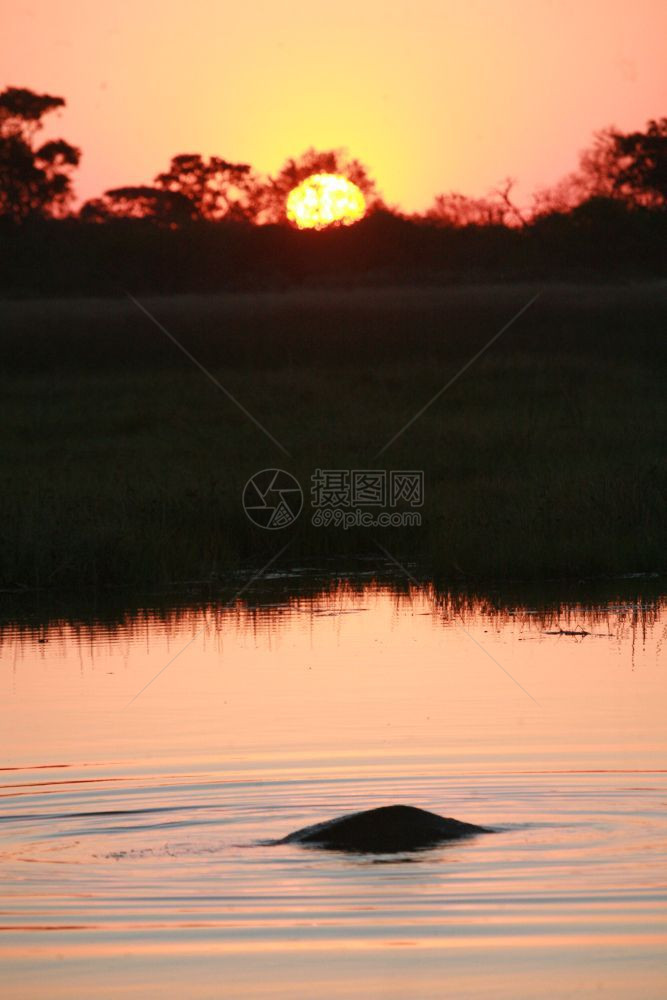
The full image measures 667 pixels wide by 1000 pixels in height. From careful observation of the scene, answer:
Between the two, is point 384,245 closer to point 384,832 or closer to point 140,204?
point 140,204

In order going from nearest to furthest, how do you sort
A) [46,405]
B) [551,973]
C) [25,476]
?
[551,973]
[25,476]
[46,405]

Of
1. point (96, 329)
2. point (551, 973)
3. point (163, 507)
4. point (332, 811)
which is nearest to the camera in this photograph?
point (551, 973)

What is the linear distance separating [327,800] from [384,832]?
93cm

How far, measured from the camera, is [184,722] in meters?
10.1

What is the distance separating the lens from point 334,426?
969 inches

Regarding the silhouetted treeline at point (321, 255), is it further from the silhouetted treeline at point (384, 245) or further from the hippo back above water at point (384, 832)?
the hippo back above water at point (384, 832)

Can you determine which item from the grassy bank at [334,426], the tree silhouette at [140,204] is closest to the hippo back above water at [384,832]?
the grassy bank at [334,426]

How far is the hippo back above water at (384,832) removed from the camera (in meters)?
7.37

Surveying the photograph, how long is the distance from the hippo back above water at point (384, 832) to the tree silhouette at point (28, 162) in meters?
46.7

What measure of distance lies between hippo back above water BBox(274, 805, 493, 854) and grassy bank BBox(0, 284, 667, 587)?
8191mm

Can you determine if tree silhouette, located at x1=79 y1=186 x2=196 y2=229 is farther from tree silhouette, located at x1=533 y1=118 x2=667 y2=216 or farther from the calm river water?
the calm river water

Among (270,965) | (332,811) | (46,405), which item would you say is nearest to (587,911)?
(270,965)

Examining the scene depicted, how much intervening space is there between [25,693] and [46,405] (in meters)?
17.9

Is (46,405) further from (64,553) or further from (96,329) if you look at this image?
(64,553)
